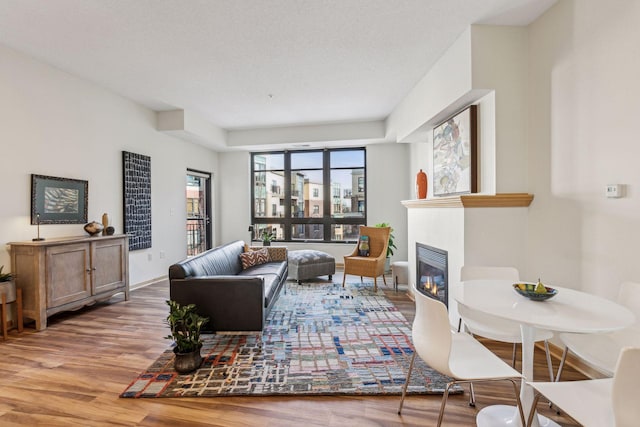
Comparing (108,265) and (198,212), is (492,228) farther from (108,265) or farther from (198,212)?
(198,212)

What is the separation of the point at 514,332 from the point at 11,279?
175 inches

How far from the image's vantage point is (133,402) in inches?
78.5

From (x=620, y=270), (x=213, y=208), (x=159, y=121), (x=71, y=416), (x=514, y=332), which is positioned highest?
(x=159, y=121)

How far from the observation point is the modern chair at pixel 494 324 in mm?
1923

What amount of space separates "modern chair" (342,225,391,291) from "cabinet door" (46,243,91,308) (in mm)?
3385

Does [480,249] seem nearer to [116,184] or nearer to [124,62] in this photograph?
[124,62]

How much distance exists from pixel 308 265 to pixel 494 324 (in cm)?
339

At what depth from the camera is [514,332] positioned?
1967 millimetres

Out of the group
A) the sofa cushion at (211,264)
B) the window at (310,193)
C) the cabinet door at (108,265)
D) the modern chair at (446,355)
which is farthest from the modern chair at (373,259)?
the cabinet door at (108,265)

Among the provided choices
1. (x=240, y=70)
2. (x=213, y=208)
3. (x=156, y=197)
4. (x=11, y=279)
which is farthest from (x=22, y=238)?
(x=213, y=208)

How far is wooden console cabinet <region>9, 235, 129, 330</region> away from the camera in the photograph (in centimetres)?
310

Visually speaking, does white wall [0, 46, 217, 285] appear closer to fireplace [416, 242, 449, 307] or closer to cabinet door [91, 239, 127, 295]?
cabinet door [91, 239, 127, 295]

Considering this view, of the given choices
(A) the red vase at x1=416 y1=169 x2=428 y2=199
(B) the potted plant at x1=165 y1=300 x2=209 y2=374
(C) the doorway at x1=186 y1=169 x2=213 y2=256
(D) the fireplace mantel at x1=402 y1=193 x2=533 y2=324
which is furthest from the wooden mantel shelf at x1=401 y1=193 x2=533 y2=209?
(C) the doorway at x1=186 y1=169 x2=213 y2=256

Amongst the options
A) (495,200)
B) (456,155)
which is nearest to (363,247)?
(456,155)
